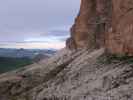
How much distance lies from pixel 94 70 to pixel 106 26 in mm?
9353

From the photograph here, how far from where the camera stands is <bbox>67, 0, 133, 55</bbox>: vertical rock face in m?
32.9

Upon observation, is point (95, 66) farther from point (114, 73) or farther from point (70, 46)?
point (70, 46)

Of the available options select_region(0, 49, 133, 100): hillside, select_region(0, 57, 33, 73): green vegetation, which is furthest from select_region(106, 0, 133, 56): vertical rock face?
select_region(0, 57, 33, 73): green vegetation

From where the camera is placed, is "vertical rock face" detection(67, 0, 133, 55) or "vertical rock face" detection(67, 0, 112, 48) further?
"vertical rock face" detection(67, 0, 112, 48)

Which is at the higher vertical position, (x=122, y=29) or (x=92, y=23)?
(x=92, y=23)

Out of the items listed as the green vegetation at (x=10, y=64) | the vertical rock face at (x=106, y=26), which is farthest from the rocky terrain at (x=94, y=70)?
the green vegetation at (x=10, y=64)

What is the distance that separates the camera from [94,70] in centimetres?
3341

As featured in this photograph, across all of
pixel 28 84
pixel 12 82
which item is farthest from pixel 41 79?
pixel 12 82

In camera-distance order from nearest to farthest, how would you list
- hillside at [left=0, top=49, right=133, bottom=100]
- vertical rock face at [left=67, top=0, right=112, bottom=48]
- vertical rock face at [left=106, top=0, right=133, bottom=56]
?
hillside at [left=0, top=49, right=133, bottom=100] → vertical rock face at [left=106, top=0, right=133, bottom=56] → vertical rock face at [left=67, top=0, right=112, bottom=48]

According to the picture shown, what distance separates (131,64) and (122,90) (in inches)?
146

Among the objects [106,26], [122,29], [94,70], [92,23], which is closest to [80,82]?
[94,70]

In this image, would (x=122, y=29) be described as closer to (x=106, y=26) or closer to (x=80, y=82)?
(x=80, y=82)

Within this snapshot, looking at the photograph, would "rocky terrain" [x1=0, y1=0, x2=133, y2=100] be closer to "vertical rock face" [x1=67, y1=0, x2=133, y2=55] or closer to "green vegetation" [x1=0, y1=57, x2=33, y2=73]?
"vertical rock face" [x1=67, y1=0, x2=133, y2=55]

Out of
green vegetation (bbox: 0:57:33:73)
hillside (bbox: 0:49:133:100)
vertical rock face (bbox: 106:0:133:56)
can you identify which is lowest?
green vegetation (bbox: 0:57:33:73)
